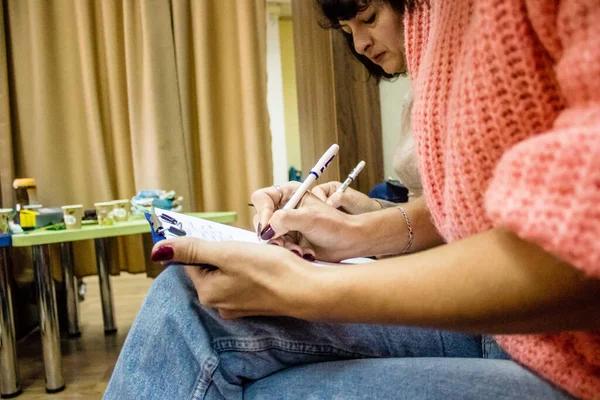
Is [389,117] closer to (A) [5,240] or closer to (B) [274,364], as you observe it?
(A) [5,240]

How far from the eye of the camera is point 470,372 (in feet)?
1.44

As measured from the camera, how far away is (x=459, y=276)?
311 mm

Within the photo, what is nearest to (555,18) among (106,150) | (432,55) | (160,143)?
(432,55)

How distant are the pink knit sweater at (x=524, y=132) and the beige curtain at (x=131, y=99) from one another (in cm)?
181

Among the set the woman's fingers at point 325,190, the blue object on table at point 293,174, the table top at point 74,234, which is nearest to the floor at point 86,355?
the table top at point 74,234

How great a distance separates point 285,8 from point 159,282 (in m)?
3.45

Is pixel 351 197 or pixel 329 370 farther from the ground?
pixel 351 197

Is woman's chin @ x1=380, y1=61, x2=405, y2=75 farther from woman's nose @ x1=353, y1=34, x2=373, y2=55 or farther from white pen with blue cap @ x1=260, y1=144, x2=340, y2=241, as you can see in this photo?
white pen with blue cap @ x1=260, y1=144, x2=340, y2=241

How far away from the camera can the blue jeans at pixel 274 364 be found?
0.43 m

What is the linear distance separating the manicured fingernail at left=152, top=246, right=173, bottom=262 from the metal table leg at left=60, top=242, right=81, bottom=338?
1608 millimetres

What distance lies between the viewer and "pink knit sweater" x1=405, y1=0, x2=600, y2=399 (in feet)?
0.84

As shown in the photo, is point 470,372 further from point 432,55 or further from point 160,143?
point 160,143

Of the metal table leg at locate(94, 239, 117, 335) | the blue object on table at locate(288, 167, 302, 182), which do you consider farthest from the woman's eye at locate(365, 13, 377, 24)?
the blue object on table at locate(288, 167, 302, 182)

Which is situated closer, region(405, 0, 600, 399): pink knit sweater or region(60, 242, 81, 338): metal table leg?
region(405, 0, 600, 399): pink knit sweater
